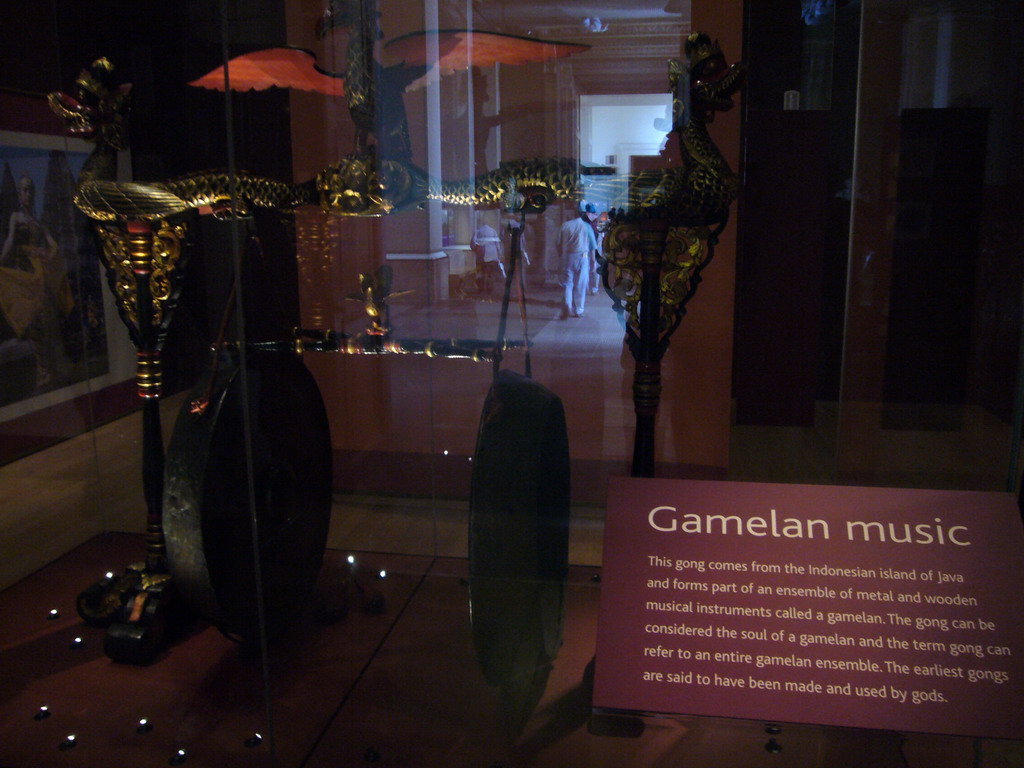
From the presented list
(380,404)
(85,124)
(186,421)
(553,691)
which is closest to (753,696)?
(553,691)

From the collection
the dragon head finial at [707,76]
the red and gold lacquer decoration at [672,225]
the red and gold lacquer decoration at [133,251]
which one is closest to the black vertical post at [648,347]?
the red and gold lacquer decoration at [672,225]

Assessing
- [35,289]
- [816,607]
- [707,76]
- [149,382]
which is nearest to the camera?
[816,607]

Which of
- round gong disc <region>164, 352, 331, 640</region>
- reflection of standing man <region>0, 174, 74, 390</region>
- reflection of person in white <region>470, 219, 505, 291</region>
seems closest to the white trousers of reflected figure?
reflection of person in white <region>470, 219, 505, 291</region>

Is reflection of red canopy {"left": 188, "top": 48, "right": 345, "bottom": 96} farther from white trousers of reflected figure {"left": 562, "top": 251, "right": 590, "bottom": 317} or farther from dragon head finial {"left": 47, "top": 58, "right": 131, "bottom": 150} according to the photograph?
white trousers of reflected figure {"left": 562, "top": 251, "right": 590, "bottom": 317}

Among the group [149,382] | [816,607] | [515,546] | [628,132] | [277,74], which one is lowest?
[515,546]

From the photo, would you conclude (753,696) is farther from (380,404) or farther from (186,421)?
(380,404)

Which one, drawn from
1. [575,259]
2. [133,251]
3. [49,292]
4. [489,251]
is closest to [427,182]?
[489,251]

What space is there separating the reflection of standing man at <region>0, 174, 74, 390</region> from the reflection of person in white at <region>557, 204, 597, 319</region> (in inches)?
53.1

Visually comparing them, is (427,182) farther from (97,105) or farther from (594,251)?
(97,105)

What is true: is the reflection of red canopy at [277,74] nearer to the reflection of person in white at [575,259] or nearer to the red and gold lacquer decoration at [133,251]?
the red and gold lacquer decoration at [133,251]

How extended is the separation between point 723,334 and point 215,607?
136cm

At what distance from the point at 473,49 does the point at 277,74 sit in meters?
0.40

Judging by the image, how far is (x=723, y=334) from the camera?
2.07 m

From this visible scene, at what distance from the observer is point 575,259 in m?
1.66
